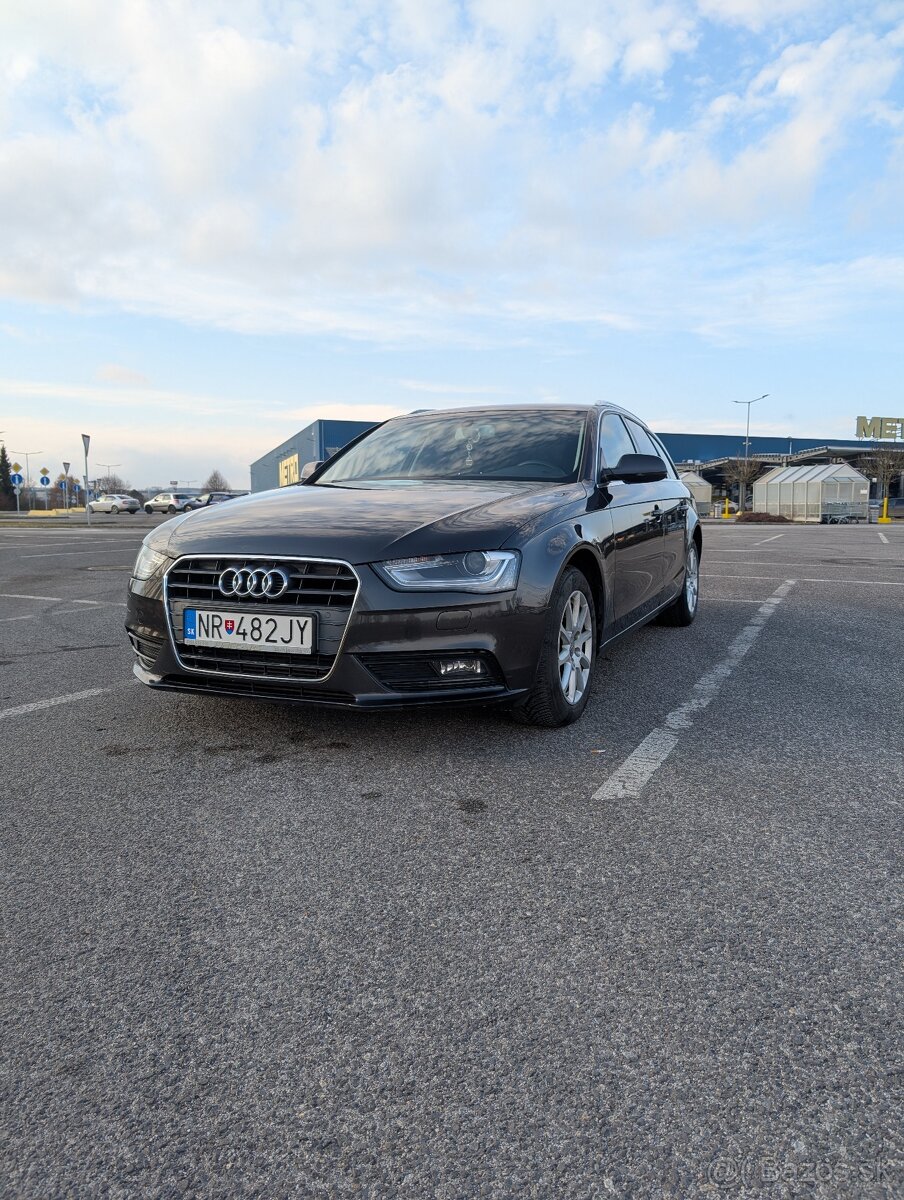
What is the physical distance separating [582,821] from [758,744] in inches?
45.6

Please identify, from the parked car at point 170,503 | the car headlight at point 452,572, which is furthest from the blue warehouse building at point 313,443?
the car headlight at point 452,572

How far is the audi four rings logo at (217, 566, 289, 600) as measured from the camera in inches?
132

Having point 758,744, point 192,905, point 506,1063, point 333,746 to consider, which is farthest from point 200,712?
point 506,1063

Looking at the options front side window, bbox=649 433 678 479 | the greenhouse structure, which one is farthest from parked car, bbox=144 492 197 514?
front side window, bbox=649 433 678 479

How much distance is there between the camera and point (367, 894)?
233 centimetres

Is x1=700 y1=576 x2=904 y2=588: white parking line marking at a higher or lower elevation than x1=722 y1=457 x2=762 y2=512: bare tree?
lower

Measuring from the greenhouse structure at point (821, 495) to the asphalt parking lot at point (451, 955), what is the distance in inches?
1768

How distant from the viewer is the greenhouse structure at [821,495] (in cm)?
4538

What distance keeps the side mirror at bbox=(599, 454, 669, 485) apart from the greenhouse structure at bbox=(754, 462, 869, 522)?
4418 centimetres

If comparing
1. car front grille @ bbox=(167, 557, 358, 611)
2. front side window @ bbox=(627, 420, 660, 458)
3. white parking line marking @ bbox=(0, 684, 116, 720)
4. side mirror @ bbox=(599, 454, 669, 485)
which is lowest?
white parking line marking @ bbox=(0, 684, 116, 720)

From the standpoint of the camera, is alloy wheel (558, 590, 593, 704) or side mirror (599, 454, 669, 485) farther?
side mirror (599, 454, 669, 485)

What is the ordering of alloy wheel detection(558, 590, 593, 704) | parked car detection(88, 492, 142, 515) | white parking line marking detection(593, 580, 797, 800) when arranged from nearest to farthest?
white parking line marking detection(593, 580, 797, 800) < alloy wheel detection(558, 590, 593, 704) < parked car detection(88, 492, 142, 515)

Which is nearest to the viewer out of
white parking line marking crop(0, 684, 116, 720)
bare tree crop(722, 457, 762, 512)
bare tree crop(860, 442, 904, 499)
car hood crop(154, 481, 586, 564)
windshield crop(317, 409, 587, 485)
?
car hood crop(154, 481, 586, 564)

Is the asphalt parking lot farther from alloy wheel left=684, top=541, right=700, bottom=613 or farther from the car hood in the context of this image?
alloy wheel left=684, top=541, right=700, bottom=613
